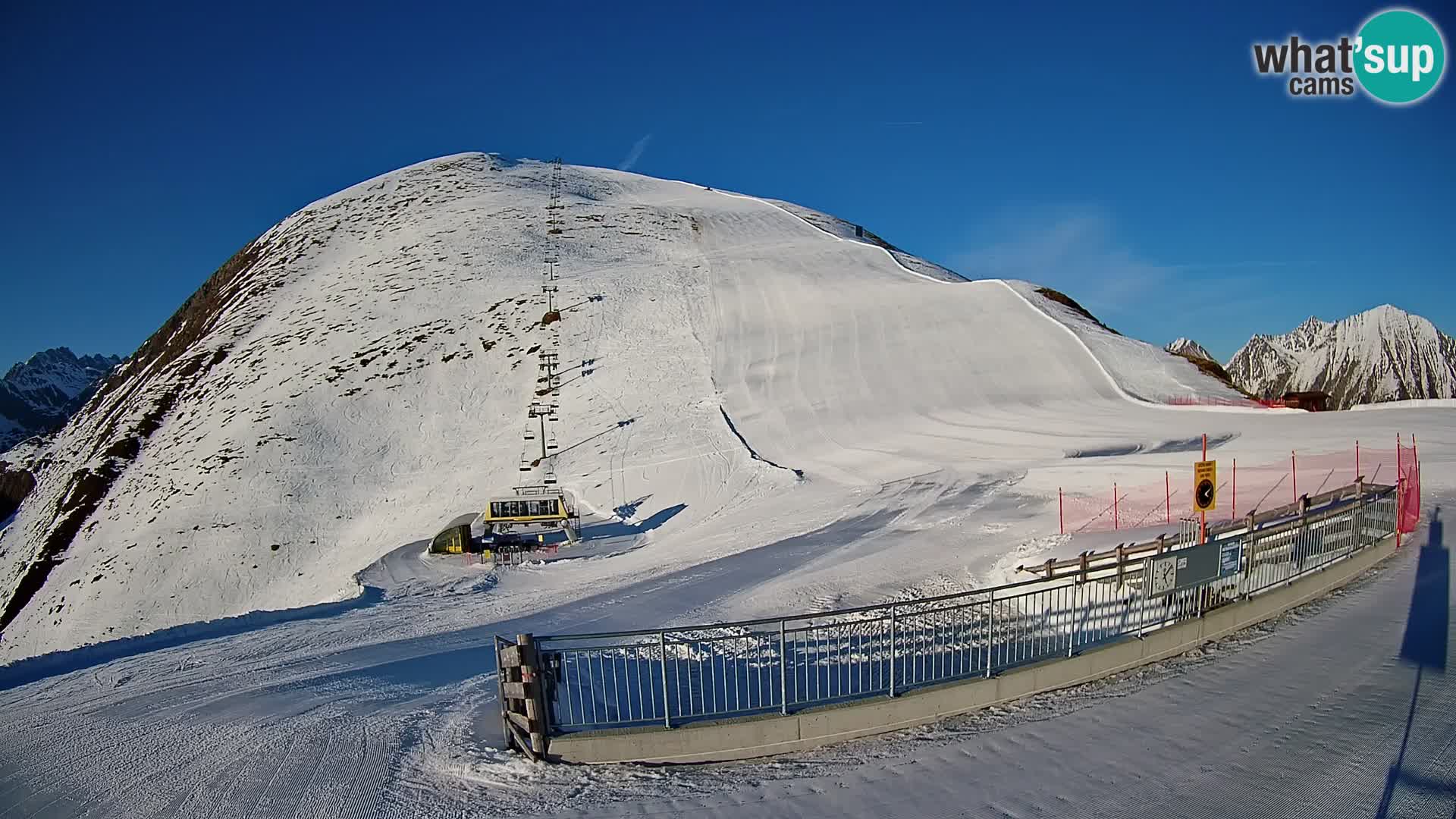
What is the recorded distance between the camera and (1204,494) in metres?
10.7

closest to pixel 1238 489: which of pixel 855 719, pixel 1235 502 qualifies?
pixel 1235 502

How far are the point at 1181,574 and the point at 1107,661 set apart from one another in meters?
1.50

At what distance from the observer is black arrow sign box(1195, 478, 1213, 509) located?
10.7m

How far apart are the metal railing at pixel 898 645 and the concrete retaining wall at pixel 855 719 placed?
0.53 feet

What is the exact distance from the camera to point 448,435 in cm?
4278

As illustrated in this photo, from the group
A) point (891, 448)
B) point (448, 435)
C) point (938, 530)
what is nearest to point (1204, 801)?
point (938, 530)

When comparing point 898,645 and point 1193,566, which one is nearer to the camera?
point 1193,566

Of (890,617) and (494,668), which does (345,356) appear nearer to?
(494,668)

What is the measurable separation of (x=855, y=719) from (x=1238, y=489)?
19.3 meters

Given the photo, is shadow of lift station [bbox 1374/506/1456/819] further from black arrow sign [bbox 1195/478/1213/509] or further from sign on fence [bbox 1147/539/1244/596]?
black arrow sign [bbox 1195/478/1213/509]

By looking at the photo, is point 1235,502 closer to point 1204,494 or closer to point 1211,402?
point 1204,494

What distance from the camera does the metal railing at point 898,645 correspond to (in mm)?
8055

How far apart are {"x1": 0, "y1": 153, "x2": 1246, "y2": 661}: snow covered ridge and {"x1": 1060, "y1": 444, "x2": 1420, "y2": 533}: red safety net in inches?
140

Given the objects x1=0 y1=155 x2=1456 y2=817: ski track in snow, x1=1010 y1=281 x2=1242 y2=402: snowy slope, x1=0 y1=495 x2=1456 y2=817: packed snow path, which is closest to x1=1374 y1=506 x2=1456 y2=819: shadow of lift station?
x1=0 y1=495 x2=1456 y2=817: packed snow path
